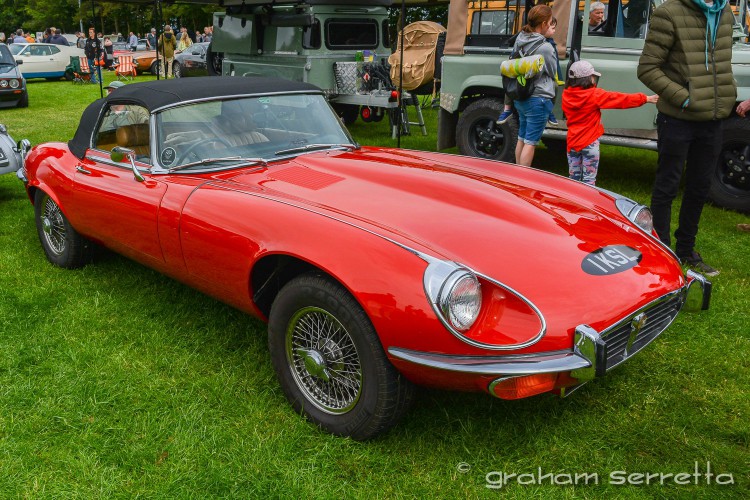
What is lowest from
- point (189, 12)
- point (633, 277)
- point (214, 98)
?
point (633, 277)

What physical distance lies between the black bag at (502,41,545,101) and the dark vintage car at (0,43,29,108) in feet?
38.5

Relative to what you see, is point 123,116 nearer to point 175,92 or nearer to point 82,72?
point 175,92

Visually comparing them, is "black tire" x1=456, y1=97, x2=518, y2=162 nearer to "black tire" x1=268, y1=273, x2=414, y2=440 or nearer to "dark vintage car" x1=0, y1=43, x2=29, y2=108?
"black tire" x1=268, y1=273, x2=414, y2=440

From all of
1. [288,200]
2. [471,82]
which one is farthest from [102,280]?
[471,82]

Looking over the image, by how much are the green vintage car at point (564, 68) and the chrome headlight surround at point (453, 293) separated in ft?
14.8

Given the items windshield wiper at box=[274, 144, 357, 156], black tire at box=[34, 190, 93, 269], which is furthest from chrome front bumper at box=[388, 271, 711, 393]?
black tire at box=[34, 190, 93, 269]

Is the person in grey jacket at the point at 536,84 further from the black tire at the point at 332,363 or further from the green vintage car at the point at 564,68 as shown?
the black tire at the point at 332,363

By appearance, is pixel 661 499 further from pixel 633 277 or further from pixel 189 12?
pixel 189 12

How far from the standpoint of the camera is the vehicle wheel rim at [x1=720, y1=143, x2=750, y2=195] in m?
5.84

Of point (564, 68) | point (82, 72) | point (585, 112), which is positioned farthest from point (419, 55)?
point (82, 72)

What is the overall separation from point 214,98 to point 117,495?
Result: 2242 mm

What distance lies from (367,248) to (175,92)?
1972mm

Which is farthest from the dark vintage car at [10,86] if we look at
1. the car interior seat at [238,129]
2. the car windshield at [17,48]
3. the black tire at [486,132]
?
the car interior seat at [238,129]

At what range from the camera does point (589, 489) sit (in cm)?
246
